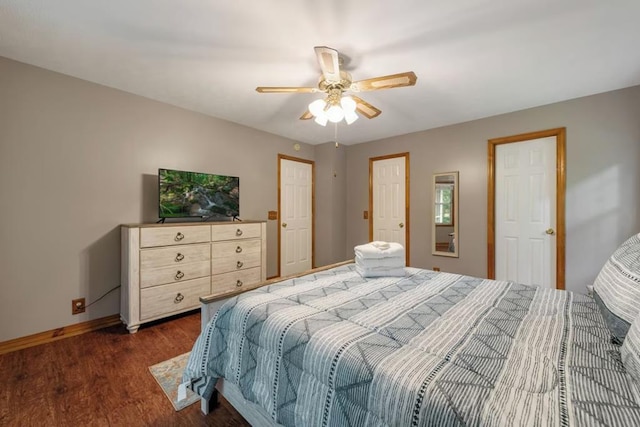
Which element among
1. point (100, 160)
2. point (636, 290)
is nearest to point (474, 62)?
point (636, 290)

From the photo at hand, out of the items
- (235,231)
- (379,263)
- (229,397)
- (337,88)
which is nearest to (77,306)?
(235,231)

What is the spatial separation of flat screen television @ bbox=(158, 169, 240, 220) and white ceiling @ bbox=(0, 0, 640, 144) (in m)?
0.86

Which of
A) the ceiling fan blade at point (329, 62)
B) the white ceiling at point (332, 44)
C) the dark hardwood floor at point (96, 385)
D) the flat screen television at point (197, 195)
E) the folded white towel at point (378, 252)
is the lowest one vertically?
the dark hardwood floor at point (96, 385)

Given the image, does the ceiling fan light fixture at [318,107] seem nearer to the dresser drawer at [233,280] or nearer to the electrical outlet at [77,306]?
the dresser drawer at [233,280]

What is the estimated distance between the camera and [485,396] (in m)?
0.69

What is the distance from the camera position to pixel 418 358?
856 mm

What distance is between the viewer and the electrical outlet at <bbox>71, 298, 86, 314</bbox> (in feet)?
7.84

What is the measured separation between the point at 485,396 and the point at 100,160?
10.8ft

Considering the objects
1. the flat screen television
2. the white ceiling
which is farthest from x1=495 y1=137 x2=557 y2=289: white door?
the flat screen television

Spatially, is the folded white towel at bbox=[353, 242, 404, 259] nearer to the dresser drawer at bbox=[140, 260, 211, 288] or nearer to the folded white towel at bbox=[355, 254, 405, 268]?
the folded white towel at bbox=[355, 254, 405, 268]

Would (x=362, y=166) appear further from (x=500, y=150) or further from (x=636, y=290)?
(x=636, y=290)

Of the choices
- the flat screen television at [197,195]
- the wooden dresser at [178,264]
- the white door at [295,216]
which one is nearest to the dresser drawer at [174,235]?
the wooden dresser at [178,264]

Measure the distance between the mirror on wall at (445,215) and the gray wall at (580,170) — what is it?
8 centimetres

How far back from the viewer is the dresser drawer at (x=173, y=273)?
96.4 inches
